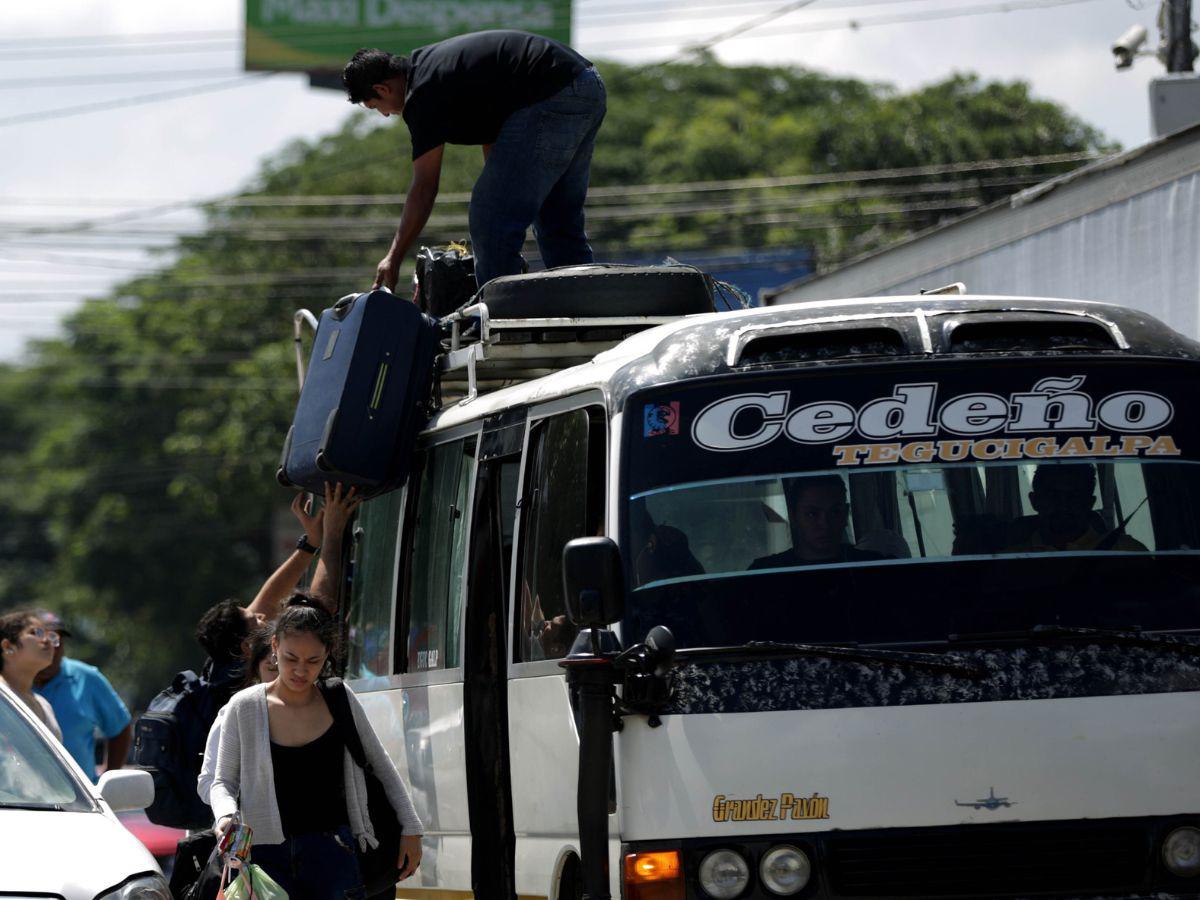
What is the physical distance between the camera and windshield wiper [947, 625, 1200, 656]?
5844mm

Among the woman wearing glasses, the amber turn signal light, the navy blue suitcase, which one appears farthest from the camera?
the woman wearing glasses

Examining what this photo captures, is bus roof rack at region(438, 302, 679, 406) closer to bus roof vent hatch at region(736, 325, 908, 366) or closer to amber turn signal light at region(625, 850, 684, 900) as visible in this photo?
bus roof vent hatch at region(736, 325, 908, 366)

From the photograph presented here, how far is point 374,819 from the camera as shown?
714cm

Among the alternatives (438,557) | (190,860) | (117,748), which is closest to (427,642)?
(438,557)

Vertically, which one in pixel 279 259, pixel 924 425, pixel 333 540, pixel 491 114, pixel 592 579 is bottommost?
pixel 592 579

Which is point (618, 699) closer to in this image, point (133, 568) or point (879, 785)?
point (879, 785)

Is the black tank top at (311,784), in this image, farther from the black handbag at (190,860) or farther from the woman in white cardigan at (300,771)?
the black handbag at (190,860)

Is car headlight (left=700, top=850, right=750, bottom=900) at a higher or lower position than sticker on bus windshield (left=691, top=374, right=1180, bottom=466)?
lower

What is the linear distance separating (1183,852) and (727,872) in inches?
52.2

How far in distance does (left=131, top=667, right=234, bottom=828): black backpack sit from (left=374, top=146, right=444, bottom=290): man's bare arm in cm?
187

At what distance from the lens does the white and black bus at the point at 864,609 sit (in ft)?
18.7

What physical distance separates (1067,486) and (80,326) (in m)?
50.3

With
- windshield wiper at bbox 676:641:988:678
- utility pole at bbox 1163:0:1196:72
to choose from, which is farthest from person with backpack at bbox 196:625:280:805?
utility pole at bbox 1163:0:1196:72

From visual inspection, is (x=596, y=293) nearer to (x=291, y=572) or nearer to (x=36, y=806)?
(x=291, y=572)
